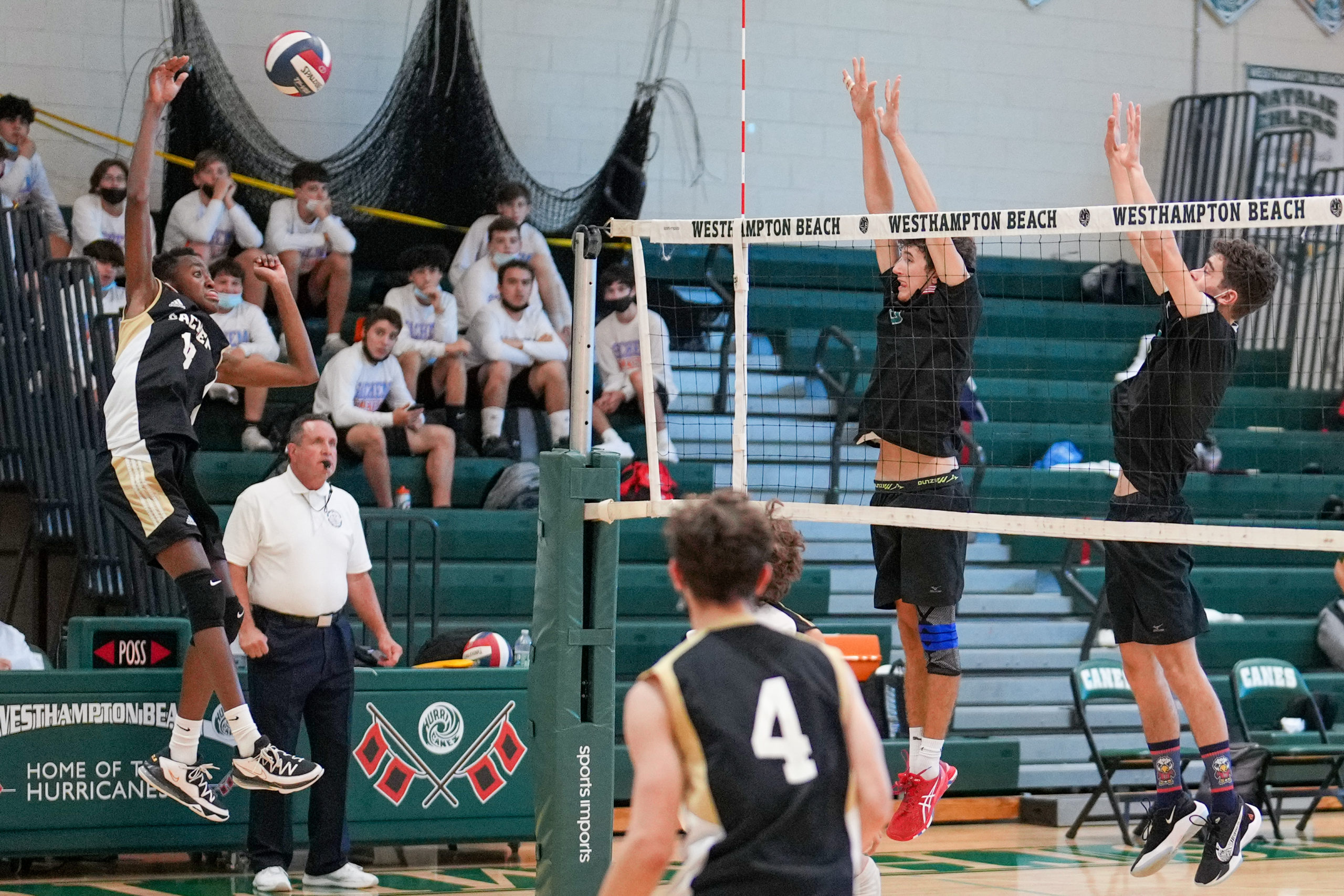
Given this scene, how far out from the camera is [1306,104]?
16078 mm

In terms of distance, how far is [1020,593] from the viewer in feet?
40.5

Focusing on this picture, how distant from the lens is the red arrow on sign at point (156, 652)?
26.8 ft

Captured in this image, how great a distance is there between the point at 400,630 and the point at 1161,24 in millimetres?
9973

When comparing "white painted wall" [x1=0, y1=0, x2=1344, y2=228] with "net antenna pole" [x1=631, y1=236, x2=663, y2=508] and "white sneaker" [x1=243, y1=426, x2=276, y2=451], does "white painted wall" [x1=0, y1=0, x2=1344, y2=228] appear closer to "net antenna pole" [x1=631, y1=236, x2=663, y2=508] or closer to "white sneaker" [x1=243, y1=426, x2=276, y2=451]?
"white sneaker" [x1=243, y1=426, x2=276, y2=451]

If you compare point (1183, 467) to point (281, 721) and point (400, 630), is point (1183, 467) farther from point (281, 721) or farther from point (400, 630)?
point (400, 630)

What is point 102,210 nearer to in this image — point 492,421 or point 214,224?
point 214,224

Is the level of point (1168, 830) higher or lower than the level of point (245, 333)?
lower

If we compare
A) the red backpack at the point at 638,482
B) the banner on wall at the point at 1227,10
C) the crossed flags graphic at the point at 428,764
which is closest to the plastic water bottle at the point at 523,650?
the crossed flags graphic at the point at 428,764

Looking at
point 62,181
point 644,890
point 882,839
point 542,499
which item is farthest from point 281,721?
point 62,181

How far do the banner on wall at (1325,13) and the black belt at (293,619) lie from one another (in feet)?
41.8

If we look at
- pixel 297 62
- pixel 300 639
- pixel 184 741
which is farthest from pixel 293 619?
pixel 297 62

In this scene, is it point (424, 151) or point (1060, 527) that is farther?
point (424, 151)

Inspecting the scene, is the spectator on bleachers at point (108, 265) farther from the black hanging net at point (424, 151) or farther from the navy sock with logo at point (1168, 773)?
the navy sock with logo at point (1168, 773)

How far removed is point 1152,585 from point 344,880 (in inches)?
159
